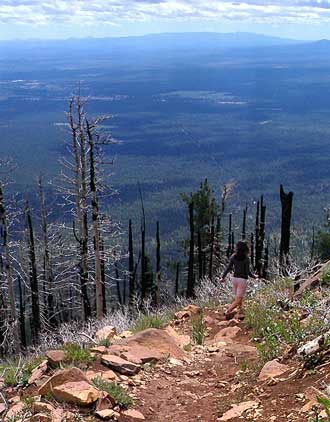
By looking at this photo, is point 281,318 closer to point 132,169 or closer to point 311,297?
point 311,297

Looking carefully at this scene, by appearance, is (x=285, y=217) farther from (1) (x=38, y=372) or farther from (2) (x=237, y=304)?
(1) (x=38, y=372)

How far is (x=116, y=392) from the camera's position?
608 centimetres

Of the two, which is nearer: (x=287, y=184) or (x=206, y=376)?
(x=206, y=376)

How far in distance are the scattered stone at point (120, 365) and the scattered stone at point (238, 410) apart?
1.53m

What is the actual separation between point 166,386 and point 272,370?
4.19 feet

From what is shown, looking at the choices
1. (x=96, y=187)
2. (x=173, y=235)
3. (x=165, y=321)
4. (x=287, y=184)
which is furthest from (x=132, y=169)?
(x=165, y=321)

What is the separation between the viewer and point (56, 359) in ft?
22.1

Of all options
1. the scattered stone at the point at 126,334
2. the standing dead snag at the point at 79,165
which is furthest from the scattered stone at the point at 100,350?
the standing dead snag at the point at 79,165

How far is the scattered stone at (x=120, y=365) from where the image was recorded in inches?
274

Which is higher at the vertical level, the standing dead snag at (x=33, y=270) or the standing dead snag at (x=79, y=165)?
the standing dead snag at (x=79, y=165)

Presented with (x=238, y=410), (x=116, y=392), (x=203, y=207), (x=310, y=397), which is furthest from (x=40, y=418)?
(x=203, y=207)

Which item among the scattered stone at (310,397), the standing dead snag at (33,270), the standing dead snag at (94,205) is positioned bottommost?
the standing dead snag at (33,270)

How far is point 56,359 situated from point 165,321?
4.40m

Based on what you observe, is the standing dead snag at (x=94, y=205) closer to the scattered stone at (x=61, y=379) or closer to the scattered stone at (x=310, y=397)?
the scattered stone at (x=61, y=379)
